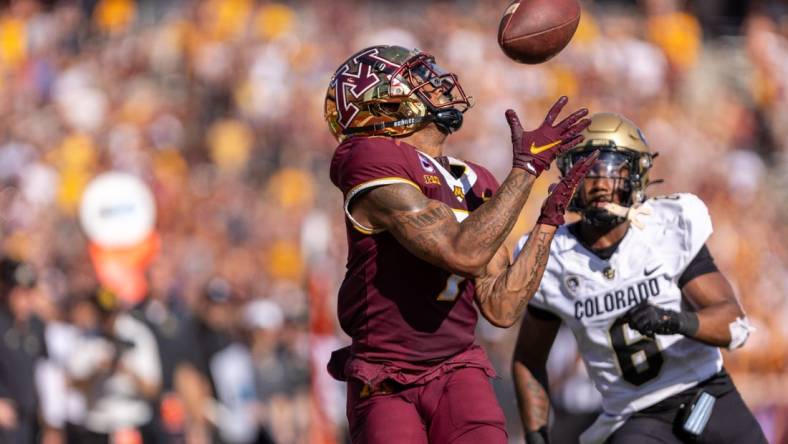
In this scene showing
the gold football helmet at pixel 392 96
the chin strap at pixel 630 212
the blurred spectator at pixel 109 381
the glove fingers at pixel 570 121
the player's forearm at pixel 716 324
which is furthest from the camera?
the blurred spectator at pixel 109 381

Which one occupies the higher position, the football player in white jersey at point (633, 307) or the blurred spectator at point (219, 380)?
the football player in white jersey at point (633, 307)

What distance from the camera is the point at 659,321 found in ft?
15.8

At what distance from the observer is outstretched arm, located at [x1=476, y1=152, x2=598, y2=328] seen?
4336mm

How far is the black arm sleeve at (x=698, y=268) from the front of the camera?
5234mm

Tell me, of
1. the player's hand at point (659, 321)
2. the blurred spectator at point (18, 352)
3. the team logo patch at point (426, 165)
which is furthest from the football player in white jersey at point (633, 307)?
the blurred spectator at point (18, 352)

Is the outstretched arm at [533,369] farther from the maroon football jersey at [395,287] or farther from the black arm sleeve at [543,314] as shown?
the maroon football jersey at [395,287]

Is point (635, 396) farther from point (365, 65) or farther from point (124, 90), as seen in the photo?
point (124, 90)

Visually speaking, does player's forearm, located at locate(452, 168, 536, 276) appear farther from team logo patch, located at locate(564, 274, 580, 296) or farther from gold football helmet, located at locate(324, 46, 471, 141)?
team logo patch, located at locate(564, 274, 580, 296)

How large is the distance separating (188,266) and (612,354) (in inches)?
265

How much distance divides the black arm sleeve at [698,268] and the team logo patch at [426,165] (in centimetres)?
136

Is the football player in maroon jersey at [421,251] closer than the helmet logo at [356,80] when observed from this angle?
Yes

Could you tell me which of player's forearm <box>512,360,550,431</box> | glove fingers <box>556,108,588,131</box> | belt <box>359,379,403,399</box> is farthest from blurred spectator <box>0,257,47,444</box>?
glove fingers <box>556,108,588,131</box>

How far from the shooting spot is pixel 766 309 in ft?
38.7

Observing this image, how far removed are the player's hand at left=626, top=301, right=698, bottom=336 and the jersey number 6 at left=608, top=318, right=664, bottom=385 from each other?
0.33 meters
